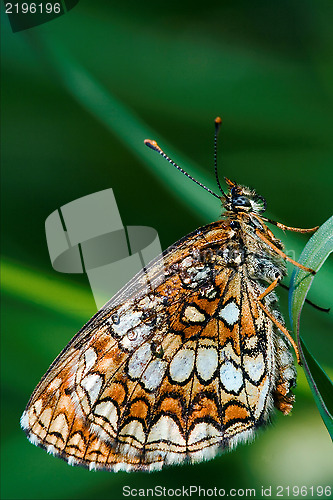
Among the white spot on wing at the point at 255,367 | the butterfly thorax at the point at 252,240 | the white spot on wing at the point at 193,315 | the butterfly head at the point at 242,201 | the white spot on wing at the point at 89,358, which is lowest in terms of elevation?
the white spot on wing at the point at 255,367

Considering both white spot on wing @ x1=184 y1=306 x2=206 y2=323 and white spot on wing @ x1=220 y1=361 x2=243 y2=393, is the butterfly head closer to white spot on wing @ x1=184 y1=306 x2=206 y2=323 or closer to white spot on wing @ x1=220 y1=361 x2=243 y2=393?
white spot on wing @ x1=184 y1=306 x2=206 y2=323

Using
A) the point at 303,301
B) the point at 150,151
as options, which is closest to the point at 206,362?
the point at 303,301

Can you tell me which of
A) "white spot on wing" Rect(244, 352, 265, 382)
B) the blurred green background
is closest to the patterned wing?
"white spot on wing" Rect(244, 352, 265, 382)

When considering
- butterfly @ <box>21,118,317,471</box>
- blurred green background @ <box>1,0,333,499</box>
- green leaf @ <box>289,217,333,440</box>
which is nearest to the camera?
green leaf @ <box>289,217,333,440</box>

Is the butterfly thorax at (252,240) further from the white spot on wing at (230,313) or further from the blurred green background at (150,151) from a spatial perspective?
the blurred green background at (150,151)

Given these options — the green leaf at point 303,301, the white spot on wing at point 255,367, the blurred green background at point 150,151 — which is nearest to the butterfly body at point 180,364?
the white spot on wing at point 255,367

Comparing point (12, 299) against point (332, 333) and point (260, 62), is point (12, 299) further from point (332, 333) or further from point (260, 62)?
point (260, 62)
